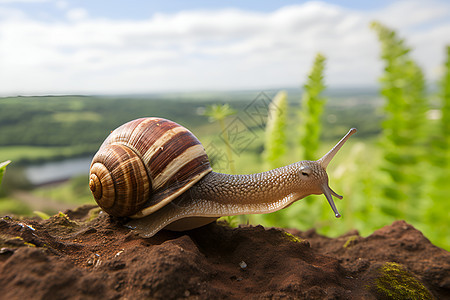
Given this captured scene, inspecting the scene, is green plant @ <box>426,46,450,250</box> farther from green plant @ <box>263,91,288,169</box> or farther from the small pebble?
the small pebble

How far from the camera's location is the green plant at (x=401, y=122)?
498 centimetres

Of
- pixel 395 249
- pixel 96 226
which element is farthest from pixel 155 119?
pixel 395 249

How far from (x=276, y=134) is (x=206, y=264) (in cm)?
419

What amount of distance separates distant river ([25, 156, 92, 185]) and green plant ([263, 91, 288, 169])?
135 inches

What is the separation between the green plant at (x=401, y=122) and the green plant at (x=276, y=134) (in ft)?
5.75

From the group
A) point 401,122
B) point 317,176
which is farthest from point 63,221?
point 401,122

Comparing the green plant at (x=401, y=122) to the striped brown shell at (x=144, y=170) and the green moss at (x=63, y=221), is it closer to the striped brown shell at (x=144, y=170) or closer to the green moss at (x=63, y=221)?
the striped brown shell at (x=144, y=170)

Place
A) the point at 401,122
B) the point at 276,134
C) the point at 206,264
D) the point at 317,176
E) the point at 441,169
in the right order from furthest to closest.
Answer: the point at 276,134 → the point at 441,169 → the point at 401,122 → the point at 317,176 → the point at 206,264

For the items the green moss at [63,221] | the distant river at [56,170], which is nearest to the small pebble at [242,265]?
the green moss at [63,221]

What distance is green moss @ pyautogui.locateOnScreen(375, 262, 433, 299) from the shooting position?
2.28 metres

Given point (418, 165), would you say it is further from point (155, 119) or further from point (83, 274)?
point (83, 274)

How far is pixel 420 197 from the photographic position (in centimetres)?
541

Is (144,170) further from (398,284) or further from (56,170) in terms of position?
(56,170)

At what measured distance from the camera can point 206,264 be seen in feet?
7.02
